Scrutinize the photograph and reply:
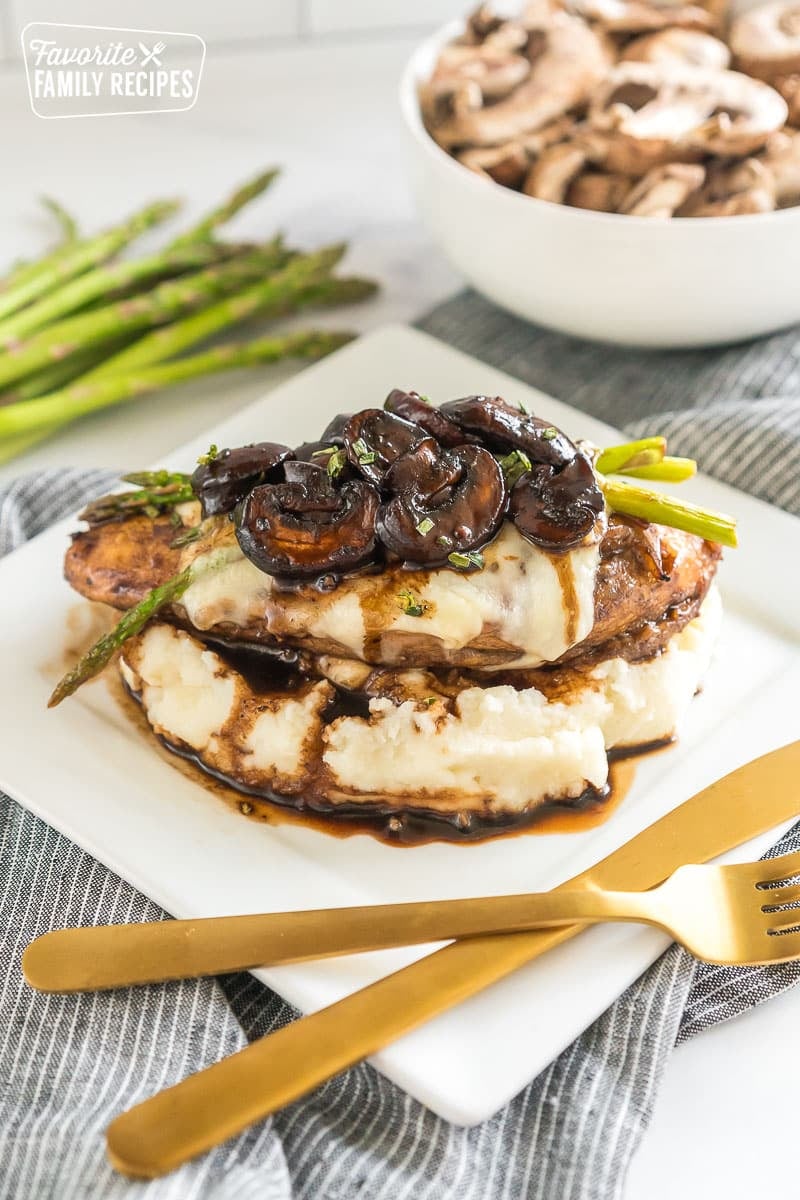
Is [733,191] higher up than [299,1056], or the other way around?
[733,191]

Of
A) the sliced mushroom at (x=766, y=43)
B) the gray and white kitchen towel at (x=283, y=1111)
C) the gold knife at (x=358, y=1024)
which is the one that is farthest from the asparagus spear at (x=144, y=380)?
the gold knife at (x=358, y=1024)

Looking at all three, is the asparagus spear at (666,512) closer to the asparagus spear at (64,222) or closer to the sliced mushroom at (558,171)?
the sliced mushroom at (558,171)

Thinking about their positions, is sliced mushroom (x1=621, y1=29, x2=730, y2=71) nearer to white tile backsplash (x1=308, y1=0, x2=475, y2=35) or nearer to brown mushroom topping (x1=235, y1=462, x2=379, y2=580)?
brown mushroom topping (x1=235, y1=462, x2=379, y2=580)

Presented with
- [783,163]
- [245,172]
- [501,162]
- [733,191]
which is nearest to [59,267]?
[245,172]

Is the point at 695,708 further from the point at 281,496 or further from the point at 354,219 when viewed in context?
the point at 354,219

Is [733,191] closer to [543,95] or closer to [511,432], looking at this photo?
[543,95]

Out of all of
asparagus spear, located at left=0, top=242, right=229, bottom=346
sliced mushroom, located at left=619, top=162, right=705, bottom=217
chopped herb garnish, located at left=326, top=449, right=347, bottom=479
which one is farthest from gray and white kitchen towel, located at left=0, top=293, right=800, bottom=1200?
asparagus spear, located at left=0, top=242, right=229, bottom=346
